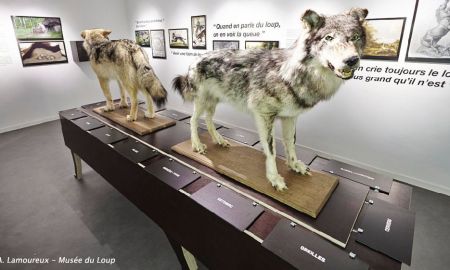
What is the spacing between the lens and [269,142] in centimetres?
154

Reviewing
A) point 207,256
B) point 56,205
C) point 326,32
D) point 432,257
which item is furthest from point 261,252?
point 56,205

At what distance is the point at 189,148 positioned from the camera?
2084 mm

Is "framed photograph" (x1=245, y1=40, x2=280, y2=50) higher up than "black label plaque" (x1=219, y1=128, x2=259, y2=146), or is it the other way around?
"framed photograph" (x1=245, y1=40, x2=280, y2=50)

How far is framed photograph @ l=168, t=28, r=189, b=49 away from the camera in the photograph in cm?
494

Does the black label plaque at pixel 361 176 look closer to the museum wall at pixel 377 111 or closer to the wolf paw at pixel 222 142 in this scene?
the wolf paw at pixel 222 142

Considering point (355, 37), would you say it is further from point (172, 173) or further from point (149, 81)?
point (149, 81)

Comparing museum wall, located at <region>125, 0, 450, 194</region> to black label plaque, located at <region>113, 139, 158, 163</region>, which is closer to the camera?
black label plaque, located at <region>113, 139, 158, 163</region>

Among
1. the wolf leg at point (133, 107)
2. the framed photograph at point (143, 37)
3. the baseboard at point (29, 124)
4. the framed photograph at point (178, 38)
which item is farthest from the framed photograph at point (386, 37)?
the baseboard at point (29, 124)

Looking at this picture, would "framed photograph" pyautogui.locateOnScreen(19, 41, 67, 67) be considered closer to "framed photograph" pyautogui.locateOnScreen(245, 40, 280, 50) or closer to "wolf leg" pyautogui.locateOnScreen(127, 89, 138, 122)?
"wolf leg" pyautogui.locateOnScreen(127, 89, 138, 122)

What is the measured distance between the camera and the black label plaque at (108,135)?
2.35 m

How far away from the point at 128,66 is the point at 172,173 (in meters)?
1.29

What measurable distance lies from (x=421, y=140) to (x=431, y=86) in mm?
614

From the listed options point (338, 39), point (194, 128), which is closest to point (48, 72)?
point (194, 128)

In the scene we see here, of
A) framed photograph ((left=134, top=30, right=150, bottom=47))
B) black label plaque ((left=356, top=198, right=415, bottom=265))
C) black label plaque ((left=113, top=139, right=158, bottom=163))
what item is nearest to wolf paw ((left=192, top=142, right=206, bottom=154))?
black label plaque ((left=113, top=139, right=158, bottom=163))
